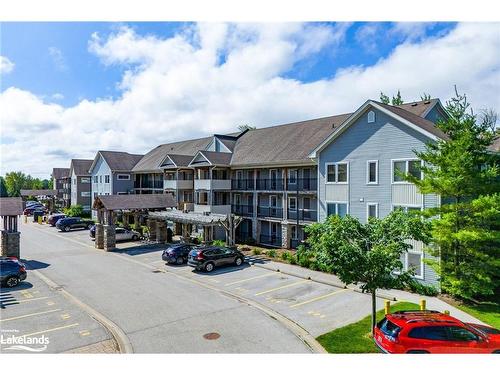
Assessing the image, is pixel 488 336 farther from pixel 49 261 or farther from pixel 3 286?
pixel 49 261

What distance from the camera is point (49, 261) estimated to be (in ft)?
90.5

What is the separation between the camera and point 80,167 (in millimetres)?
62719

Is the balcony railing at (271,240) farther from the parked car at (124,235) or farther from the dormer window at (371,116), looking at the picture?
the dormer window at (371,116)

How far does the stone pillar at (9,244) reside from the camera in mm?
26819

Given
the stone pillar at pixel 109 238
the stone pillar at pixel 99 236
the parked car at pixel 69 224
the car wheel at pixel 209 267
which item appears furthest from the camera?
the parked car at pixel 69 224

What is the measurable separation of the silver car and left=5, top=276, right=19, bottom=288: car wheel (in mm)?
16051

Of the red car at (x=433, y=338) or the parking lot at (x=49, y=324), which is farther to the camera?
the parking lot at (x=49, y=324)

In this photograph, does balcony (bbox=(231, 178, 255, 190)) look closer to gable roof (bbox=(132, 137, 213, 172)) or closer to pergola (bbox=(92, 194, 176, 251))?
pergola (bbox=(92, 194, 176, 251))

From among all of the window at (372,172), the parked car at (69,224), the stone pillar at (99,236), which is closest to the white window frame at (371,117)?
the window at (372,172)

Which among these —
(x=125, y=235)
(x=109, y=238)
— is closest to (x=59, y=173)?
(x=125, y=235)

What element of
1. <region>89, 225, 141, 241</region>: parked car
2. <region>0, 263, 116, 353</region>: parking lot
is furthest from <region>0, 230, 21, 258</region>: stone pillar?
<region>89, 225, 141, 241</region>: parked car

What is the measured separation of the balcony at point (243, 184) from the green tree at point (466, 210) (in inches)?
740

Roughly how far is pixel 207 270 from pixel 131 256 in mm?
8862

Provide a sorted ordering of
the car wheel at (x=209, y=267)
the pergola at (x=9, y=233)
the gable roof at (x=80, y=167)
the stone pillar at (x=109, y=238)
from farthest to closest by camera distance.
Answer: the gable roof at (x=80, y=167) < the stone pillar at (x=109, y=238) < the pergola at (x=9, y=233) < the car wheel at (x=209, y=267)
